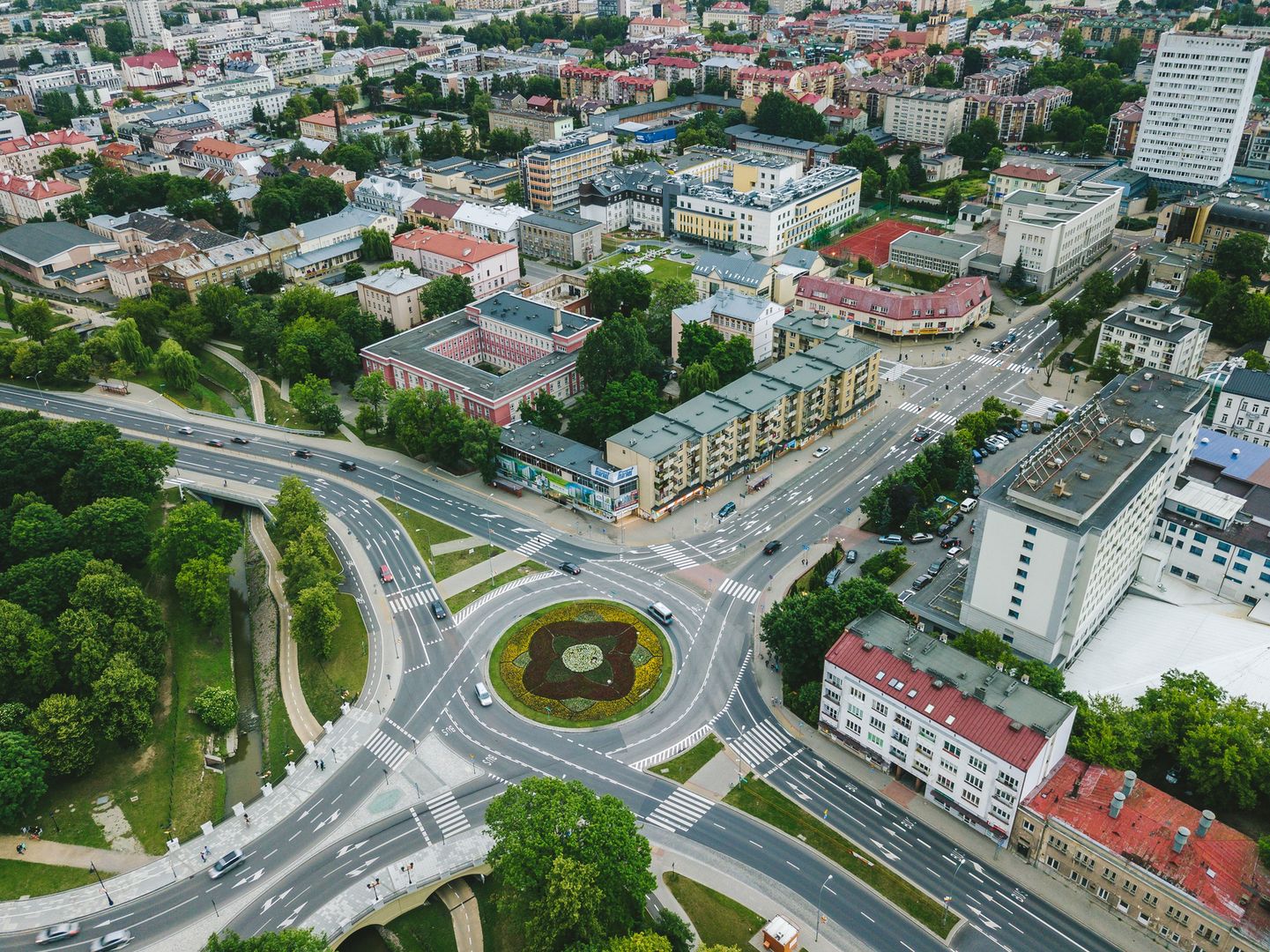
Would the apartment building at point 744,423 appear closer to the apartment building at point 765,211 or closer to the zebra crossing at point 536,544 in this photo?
the zebra crossing at point 536,544

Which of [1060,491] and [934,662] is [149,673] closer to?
[934,662]

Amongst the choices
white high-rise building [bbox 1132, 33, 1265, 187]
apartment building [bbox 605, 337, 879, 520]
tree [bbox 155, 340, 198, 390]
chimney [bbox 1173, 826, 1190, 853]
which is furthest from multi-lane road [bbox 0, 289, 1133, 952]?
white high-rise building [bbox 1132, 33, 1265, 187]

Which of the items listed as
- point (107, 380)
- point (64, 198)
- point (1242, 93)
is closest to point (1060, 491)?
point (107, 380)

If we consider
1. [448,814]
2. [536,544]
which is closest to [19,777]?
[448,814]

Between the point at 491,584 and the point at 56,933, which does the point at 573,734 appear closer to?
the point at 491,584

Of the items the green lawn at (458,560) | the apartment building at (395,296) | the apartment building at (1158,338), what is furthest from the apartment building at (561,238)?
the apartment building at (1158,338)

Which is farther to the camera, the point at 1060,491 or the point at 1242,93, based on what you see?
the point at 1242,93
